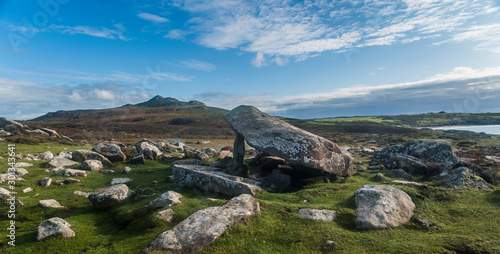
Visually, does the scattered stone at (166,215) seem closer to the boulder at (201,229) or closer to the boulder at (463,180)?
the boulder at (201,229)

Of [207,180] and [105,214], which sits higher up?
[207,180]

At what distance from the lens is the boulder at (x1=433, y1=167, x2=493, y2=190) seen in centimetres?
1206

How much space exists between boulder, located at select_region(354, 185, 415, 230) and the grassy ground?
290mm

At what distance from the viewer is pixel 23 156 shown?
65.2 ft

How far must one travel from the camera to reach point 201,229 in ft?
25.0

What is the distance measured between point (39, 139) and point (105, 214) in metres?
27.8

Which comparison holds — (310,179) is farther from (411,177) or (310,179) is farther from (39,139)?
(39,139)

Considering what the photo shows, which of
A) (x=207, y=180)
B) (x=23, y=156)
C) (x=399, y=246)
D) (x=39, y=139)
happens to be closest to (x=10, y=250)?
(x=207, y=180)

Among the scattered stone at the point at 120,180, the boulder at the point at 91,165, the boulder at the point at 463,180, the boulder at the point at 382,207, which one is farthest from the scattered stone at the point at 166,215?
the boulder at the point at 463,180

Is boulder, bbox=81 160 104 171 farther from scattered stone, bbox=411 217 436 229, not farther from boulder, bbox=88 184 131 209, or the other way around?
scattered stone, bbox=411 217 436 229

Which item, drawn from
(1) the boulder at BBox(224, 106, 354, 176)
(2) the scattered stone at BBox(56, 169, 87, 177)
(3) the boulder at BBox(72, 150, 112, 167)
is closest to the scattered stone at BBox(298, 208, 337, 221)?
(1) the boulder at BBox(224, 106, 354, 176)

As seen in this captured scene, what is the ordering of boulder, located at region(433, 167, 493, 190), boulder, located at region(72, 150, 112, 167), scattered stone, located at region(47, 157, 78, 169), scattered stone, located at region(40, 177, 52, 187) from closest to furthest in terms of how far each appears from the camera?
1. boulder, located at region(433, 167, 493, 190)
2. scattered stone, located at region(40, 177, 52, 187)
3. scattered stone, located at region(47, 157, 78, 169)
4. boulder, located at region(72, 150, 112, 167)

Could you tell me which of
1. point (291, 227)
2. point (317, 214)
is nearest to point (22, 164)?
point (291, 227)

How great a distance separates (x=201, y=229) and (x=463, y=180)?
45.2ft
